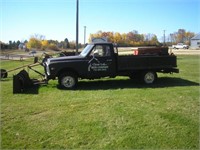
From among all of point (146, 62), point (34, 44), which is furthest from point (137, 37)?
point (146, 62)

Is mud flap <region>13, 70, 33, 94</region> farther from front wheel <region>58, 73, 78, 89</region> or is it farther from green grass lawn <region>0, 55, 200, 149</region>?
front wheel <region>58, 73, 78, 89</region>

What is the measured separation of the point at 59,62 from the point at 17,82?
6.04ft

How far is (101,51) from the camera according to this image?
11383 millimetres

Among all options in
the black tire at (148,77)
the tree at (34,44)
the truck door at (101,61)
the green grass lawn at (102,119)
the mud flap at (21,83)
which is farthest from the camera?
the tree at (34,44)

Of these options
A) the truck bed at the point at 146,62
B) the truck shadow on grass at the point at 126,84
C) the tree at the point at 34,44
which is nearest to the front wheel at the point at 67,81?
the truck shadow on grass at the point at 126,84

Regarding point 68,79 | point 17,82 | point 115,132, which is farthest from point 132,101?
point 17,82

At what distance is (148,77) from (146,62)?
662mm

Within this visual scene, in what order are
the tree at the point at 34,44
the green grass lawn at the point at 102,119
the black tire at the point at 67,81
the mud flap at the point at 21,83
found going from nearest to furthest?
the green grass lawn at the point at 102,119, the mud flap at the point at 21,83, the black tire at the point at 67,81, the tree at the point at 34,44

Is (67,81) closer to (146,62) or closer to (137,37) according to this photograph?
(146,62)

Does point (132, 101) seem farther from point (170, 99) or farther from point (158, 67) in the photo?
point (158, 67)

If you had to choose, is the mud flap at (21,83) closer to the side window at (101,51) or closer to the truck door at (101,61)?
the truck door at (101,61)

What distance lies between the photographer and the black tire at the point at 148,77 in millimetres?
11922

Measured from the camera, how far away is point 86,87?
11.3m

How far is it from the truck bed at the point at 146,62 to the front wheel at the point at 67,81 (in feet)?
6.66
